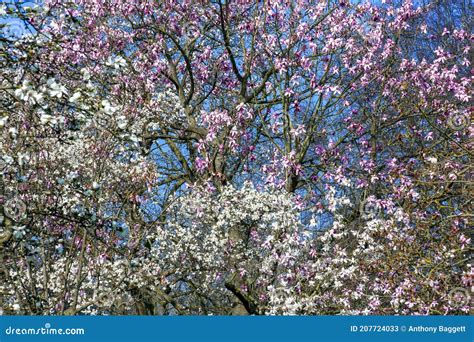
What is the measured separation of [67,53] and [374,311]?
8036mm

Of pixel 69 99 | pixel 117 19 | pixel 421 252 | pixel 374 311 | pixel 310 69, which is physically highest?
pixel 117 19

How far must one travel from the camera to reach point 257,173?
50.8 ft

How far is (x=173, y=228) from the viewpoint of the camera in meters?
13.0

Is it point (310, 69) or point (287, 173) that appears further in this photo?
point (310, 69)

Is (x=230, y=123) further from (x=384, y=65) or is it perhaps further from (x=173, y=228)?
(x=384, y=65)

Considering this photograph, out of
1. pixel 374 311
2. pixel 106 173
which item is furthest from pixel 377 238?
pixel 106 173

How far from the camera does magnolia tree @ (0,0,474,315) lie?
10117 millimetres

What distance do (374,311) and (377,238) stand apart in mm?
1382

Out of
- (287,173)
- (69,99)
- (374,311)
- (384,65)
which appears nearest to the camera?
(69,99)

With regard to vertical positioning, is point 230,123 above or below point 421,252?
above

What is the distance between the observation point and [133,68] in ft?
46.5

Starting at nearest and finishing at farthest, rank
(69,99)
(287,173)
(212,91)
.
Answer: (69,99) < (287,173) < (212,91)

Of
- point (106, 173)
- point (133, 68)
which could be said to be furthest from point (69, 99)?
point (133, 68)

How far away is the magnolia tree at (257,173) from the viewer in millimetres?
10117
